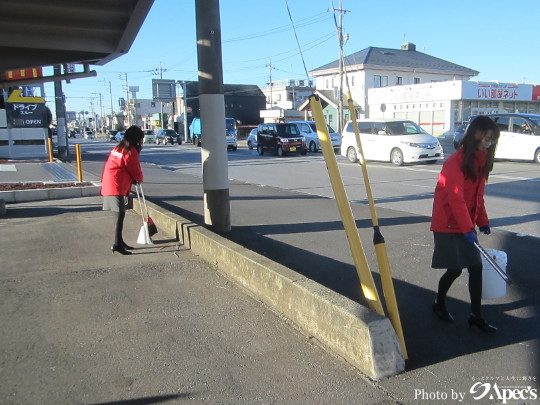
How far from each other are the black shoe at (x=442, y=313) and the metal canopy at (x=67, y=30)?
5.52 metres

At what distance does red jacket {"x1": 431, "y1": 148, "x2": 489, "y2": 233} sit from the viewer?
144 inches

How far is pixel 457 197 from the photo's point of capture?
3.66 m

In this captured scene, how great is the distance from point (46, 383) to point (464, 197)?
3.34 meters

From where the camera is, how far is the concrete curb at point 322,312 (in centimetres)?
318

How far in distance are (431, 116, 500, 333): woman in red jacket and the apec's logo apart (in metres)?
0.79

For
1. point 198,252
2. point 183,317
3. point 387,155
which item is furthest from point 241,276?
point 387,155

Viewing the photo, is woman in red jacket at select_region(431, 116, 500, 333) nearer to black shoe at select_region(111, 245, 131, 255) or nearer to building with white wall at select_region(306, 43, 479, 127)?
black shoe at select_region(111, 245, 131, 255)

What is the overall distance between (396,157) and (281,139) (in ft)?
31.8

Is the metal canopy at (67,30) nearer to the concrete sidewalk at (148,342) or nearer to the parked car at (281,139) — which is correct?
the concrete sidewalk at (148,342)

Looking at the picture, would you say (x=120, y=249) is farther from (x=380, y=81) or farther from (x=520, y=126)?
(x=380, y=81)

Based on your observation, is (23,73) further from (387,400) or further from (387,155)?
(387,155)

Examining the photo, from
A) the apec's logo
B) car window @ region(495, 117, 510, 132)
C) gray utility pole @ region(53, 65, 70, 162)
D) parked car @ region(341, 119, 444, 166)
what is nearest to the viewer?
the apec's logo

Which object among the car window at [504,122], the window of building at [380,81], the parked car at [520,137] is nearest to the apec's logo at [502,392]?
the parked car at [520,137]

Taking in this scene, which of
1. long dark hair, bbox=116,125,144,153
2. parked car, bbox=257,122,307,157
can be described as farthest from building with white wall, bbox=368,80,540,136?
long dark hair, bbox=116,125,144,153
